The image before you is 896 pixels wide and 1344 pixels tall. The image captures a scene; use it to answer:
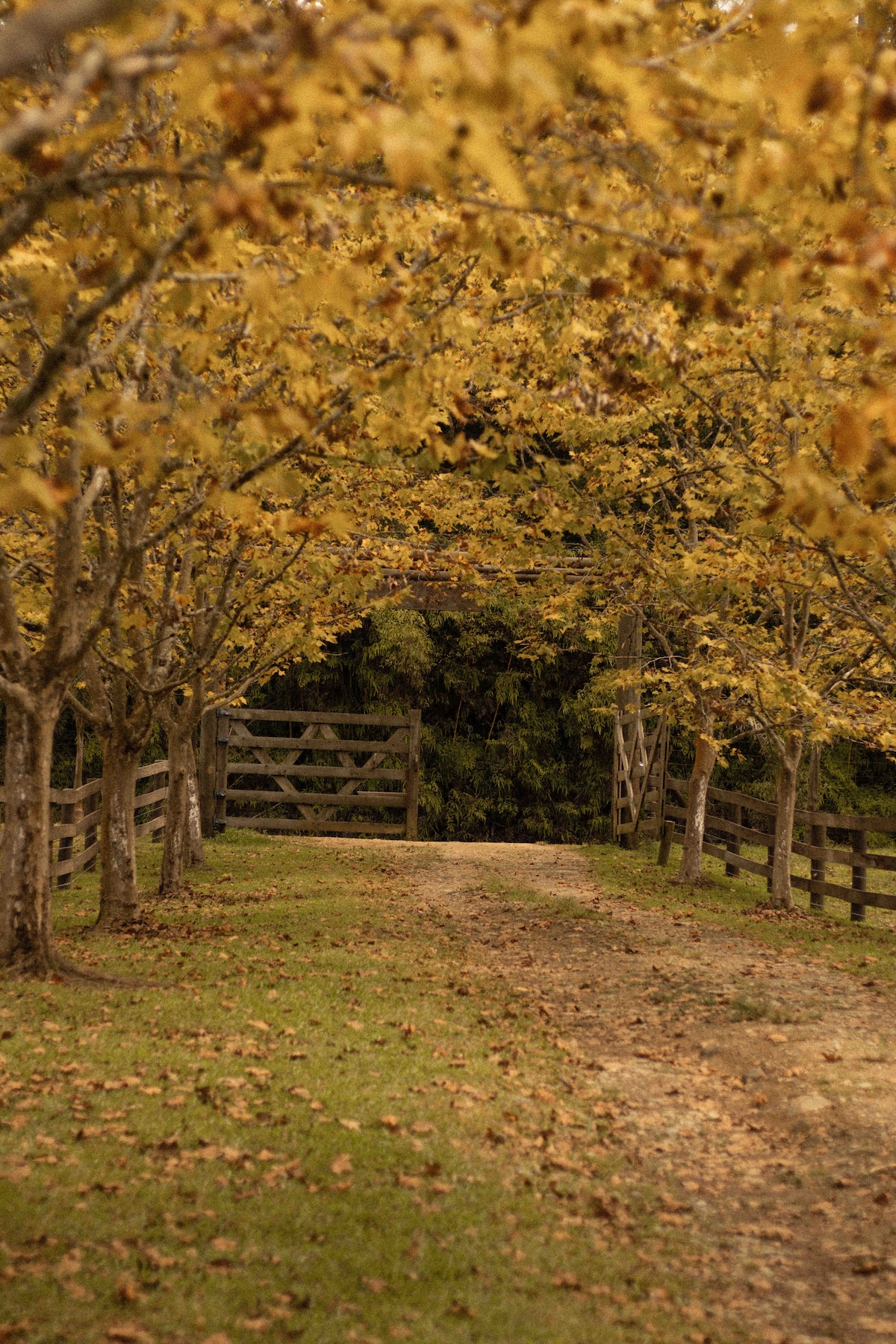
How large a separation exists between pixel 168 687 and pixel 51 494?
6078mm

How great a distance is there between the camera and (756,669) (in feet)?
31.6

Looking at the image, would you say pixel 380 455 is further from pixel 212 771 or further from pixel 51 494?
pixel 212 771

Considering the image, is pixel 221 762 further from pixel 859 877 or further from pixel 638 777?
pixel 859 877

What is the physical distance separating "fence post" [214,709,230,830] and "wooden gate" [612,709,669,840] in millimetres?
6229

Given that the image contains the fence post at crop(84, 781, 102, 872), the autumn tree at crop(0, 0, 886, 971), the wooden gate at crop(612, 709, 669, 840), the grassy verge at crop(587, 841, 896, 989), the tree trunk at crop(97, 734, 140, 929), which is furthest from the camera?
the wooden gate at crop(612, 709, 669, 840)

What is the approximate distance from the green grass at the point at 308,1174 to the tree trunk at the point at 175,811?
137 inches

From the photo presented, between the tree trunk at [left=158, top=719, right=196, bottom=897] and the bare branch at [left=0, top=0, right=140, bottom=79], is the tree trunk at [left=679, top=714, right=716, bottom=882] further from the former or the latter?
the bare branch at [left=0, top=0, right=140, bottom=79]

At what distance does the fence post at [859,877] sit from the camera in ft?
39.6

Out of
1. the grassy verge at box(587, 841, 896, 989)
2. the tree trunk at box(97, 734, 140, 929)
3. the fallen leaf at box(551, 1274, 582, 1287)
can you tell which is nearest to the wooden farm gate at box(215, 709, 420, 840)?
the grassy verge at box(587, 841, 896, 989)

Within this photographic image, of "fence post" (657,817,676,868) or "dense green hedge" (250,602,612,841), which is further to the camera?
"dense green hedge" (250,602,612,841)

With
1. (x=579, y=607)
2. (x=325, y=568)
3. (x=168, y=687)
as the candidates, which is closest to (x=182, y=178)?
(x=325, y=568)

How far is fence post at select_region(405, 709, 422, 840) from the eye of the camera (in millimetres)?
17641

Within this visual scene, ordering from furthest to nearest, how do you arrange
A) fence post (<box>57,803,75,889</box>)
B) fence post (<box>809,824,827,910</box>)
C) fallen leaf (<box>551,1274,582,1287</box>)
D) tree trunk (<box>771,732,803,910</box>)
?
fence post (<box>809,824,827,910</box>) → tree trunk (<box>771,732,803,910</box>) → fence post (<box>57,803,75,889</box>) → fallen leaf (<box>551,1274,582,1287</box>)

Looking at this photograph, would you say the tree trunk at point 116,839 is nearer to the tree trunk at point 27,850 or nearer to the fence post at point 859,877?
the tree trunk at point 27,850
